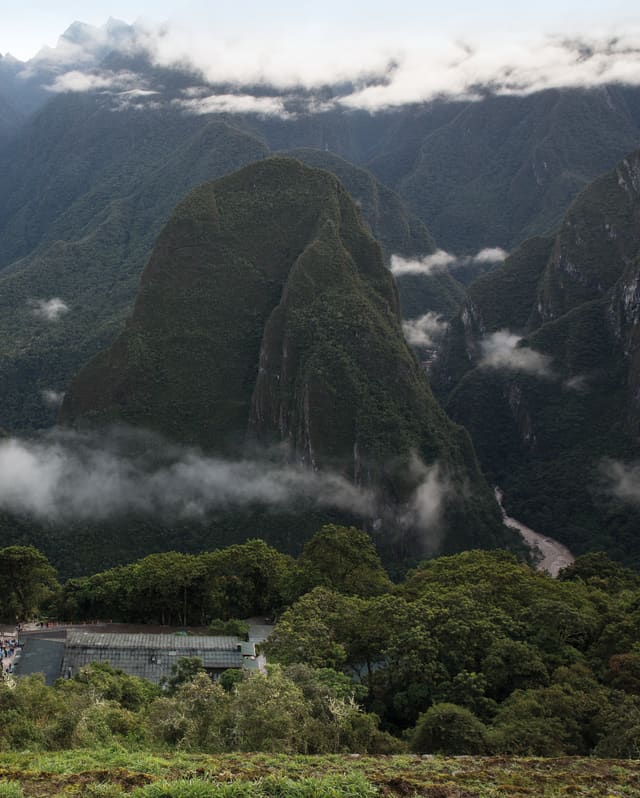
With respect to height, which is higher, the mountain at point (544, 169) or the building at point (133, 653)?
the mountain at point (544, 169)

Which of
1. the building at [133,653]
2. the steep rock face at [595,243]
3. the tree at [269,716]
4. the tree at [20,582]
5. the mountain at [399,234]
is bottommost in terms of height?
the tree at [269,716]

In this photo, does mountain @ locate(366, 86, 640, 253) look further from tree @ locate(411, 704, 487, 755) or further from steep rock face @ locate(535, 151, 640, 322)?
tree @ locate(411, 704, 487, 755)

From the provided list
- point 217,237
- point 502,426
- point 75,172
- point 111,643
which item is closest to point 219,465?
point 217,237

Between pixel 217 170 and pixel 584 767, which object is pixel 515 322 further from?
pixel 584 767

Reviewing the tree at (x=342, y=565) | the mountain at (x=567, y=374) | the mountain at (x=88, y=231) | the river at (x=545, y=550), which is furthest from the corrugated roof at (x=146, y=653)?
the mountain at (x=88, y=231)

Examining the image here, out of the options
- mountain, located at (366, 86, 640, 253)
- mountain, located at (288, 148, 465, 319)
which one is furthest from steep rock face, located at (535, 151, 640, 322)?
mountain, located at (366, 86, 640, 253)

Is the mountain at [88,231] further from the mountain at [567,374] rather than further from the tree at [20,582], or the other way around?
the tree at [20,582]

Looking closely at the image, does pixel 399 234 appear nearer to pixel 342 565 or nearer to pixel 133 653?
pixel 342 565
